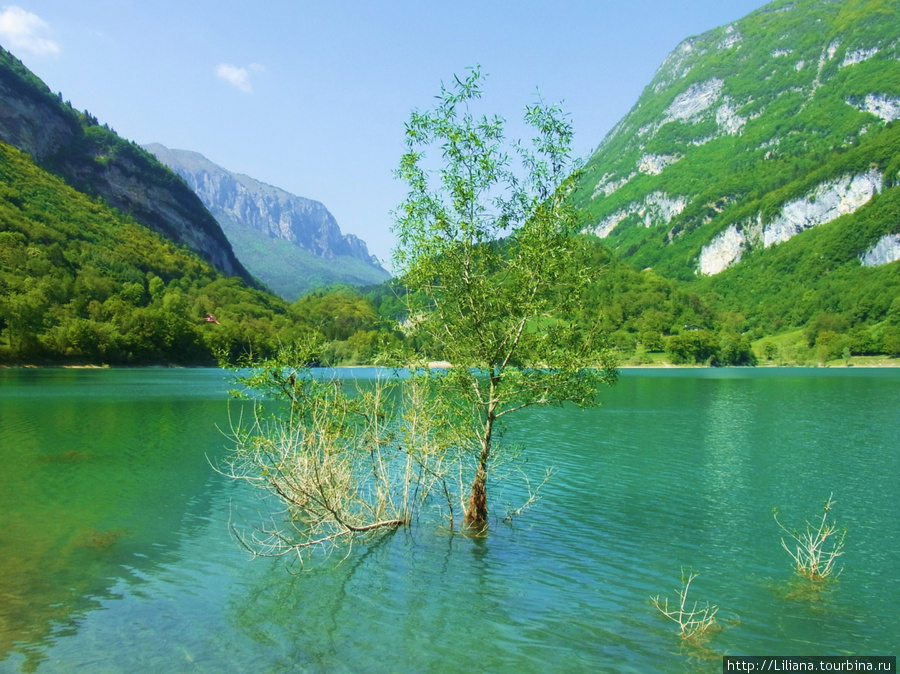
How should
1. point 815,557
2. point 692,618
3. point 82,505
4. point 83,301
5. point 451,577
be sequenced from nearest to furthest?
point 692,618, point 451,577, point 815,557, point 82,505, point 83,301

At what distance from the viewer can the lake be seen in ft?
37.2

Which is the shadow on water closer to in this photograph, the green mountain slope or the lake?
the lake

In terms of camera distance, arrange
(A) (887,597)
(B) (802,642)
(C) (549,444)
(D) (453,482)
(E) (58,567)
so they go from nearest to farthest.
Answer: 1. (B) (802,642)
2. (A) (887,597)
3. (E) (58,567)
4. (D) (453,482)
5. (C) (549,444)

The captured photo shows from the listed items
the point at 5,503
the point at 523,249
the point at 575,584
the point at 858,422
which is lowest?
the point at 5,503

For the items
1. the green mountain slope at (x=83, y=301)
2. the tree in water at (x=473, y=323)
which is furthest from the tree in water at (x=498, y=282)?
the green mountain slope at (x=83, y=301)

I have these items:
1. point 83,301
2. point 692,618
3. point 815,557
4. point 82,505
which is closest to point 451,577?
point 692,618

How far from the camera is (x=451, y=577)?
15227mm

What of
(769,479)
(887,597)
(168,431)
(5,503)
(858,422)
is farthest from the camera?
(858,422)

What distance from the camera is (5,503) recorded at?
72.4ft

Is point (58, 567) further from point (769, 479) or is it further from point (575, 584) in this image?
point (769, 479)

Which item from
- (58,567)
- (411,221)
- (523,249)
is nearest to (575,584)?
(523,249)

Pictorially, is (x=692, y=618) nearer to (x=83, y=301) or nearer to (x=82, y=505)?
(x=82, y=505)

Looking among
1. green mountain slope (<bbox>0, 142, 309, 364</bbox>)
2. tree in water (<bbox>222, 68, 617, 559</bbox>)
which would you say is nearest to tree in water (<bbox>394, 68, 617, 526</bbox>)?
tree in water (<bbox>222, 68, 617, 559</bbox>)

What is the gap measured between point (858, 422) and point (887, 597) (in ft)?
138
